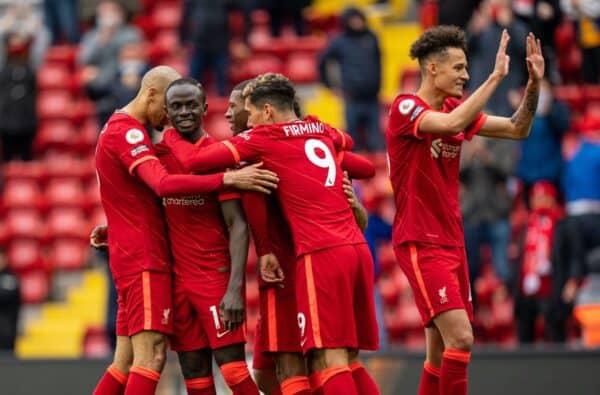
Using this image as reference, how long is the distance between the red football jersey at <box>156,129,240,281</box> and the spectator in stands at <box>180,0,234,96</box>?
8476mm

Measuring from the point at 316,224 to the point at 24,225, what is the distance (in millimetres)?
9189

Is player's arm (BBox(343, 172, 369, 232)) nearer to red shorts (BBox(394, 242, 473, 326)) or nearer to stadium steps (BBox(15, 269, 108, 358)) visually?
red shorts (BBox(394, 242, 473, 326))

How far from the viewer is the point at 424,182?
9.98 m

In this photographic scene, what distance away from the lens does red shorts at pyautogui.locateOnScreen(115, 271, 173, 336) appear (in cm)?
989

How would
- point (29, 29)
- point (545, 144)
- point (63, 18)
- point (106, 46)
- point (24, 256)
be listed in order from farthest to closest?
point (63, 18)
point (29, 29)
point (106, 46)
point (24, 256)
point (545, 144)

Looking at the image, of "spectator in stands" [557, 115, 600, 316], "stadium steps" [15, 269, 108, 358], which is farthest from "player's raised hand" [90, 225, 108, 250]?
"stadium steps" [15, 269, 108, 358]

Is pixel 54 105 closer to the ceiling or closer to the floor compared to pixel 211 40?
closer to the floor

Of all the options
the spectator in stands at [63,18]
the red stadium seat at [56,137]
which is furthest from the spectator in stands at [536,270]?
the spectator in stands at [63,18]

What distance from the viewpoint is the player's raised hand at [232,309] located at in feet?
31.7

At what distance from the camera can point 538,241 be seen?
48.4 feet

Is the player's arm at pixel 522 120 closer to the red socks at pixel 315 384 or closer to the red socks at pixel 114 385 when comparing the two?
the red socks at pixel 315 384

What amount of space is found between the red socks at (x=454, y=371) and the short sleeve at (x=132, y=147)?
2.08 meters

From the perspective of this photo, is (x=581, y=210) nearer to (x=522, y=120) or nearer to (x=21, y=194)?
(x=522, y=120)

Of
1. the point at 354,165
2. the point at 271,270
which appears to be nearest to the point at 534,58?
the point at 354,165
